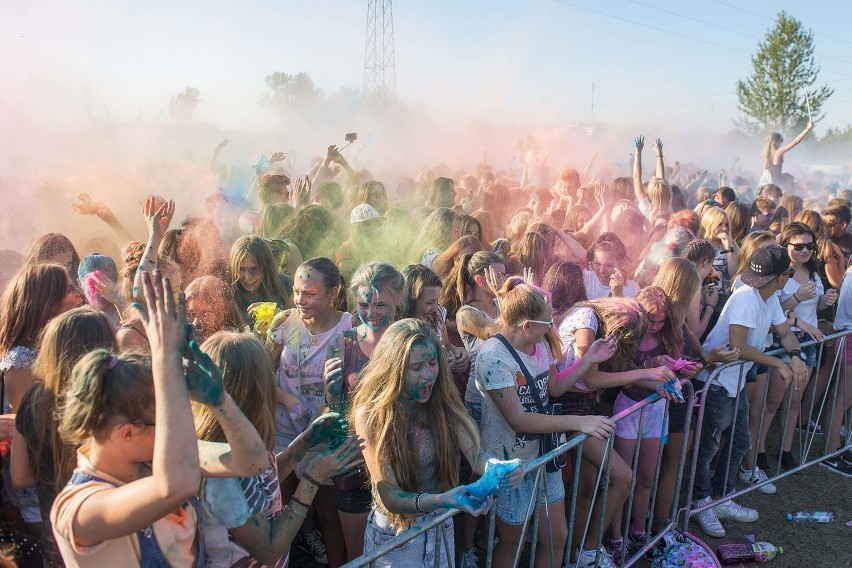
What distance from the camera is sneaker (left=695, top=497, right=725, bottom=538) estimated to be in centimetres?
402


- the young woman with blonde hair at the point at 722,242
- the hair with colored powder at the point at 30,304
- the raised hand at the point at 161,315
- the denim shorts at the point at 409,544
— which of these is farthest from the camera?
the young woman with blonde hair at the point at 722,242

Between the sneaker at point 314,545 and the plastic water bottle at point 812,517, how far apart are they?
3326 millimetres

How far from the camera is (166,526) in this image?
175cm

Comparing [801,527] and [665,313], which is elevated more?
[665,313]

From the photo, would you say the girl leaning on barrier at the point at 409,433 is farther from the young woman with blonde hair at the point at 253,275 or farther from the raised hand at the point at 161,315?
the young woman with blonde hair at the point at 253,275

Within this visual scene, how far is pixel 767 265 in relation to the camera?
158 inches

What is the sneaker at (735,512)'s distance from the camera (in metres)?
4.21

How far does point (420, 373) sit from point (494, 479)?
0.56 metres

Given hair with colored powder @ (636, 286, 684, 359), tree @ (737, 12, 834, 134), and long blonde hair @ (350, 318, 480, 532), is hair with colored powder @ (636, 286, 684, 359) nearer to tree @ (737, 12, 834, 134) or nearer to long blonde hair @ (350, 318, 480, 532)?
long blonde hair @ (350, 318, 480, 532)

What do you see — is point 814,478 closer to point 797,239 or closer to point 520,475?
point 797,239

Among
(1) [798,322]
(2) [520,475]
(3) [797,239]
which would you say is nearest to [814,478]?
(1) [798,322]

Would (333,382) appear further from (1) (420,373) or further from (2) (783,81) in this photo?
(2) (783,81)

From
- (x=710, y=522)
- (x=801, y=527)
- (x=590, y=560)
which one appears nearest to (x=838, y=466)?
(x=801, y=527)

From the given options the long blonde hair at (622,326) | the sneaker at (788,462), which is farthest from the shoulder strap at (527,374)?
the sneaker at (788,462)
